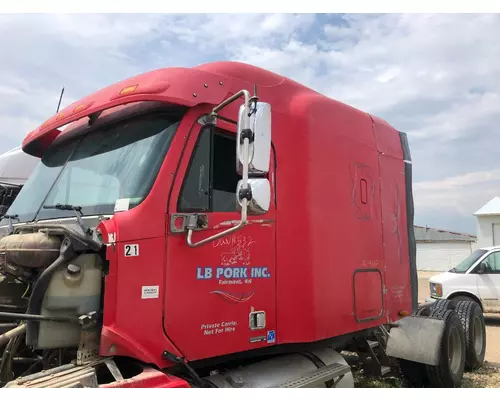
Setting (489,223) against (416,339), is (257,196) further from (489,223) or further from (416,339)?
(489,223)

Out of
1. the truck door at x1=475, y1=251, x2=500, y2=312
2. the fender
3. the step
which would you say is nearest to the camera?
the step

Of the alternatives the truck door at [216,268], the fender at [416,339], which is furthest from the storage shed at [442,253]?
the truck door at [216,268]

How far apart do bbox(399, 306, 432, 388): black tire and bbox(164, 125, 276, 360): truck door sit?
7.90 ft

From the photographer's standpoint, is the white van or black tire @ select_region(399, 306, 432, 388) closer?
black tire @ select_region(399, 306, 432, 388)

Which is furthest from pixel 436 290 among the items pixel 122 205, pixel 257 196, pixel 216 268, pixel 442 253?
pixel 442 253

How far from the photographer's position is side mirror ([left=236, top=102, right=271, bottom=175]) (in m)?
2.91

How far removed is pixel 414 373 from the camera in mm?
5379

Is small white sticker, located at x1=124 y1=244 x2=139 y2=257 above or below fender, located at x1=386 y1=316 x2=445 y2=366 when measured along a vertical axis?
above

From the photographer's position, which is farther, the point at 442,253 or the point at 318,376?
the point at 442,253

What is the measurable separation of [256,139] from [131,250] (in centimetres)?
103

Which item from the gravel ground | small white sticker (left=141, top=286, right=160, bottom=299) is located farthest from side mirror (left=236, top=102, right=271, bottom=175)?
the gravel ground

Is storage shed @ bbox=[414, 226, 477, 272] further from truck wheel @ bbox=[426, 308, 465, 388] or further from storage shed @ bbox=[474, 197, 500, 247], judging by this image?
truck wheel @ bbox=[426, 308, 465, 388]

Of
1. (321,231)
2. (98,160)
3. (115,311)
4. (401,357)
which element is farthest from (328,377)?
(98,160)

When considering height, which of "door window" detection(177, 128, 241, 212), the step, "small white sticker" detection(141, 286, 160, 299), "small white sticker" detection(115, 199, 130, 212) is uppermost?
"door window" detection(177, 128, 241, 212)
